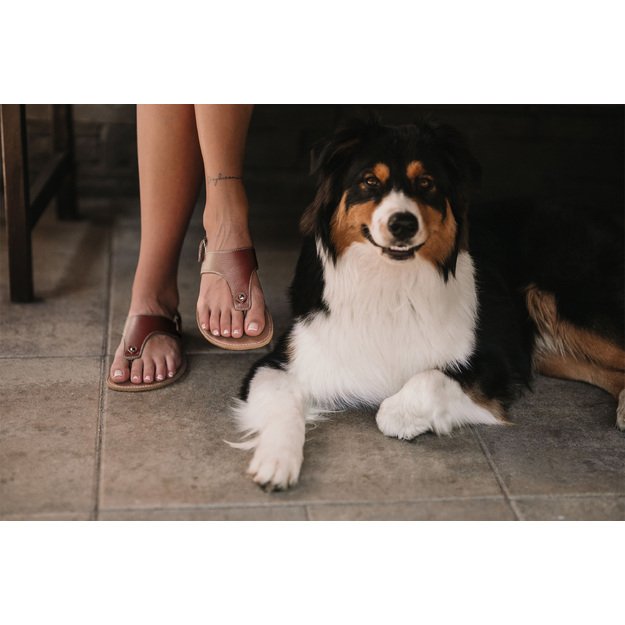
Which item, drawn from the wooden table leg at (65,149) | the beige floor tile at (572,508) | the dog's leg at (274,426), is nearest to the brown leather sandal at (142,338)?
the dog's leg at (274,426)

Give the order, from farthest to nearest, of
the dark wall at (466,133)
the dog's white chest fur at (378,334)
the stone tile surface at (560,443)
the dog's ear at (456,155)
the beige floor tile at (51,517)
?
the dark wall at (466,133), the dog's white chest fur at (378,334), the dog's ear at (456,155), the stone tile surface at (560,443), the beige floor tile at (51,517)

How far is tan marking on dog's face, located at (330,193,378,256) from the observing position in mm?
2439

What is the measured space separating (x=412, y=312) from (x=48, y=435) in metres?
1.13

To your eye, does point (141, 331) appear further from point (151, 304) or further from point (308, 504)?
point (308, 504)

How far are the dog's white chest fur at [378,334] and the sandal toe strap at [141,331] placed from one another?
540mm

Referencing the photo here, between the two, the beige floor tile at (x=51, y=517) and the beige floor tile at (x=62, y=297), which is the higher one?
the beige floor tile at (x=51, y=517)

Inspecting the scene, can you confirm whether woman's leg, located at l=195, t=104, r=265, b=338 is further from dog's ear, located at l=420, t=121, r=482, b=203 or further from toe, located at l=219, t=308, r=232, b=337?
dog's ear, located at l=420, t=121, r=482, b=203

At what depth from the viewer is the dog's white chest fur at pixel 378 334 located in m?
2.62

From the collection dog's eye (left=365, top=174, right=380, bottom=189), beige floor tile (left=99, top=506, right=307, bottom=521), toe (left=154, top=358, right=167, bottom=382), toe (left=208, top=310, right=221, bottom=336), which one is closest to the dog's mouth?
→ dog's eye (left=365, top=174, right=380, bottom=189)

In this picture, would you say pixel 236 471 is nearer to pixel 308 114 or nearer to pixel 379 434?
pixel 379 434

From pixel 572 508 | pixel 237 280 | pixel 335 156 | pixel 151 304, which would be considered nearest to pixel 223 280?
pixel 237 280

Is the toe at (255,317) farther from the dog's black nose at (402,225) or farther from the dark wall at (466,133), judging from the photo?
the dark wall at (466,133)

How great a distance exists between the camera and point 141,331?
294 cm

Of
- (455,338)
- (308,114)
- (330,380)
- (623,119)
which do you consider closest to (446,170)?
(455,338)
